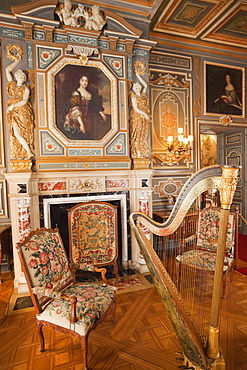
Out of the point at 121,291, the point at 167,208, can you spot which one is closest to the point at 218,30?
the point at 167,208

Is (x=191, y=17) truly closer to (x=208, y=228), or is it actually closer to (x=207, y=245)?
(x=208, y=228)

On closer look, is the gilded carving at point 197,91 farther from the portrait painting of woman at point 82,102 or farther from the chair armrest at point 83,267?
the chair armrest at point 83,267

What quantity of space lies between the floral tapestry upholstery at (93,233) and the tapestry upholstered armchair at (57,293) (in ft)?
3.11

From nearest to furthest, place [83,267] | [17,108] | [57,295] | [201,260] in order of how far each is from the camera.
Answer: [57,295] < [83,267] < [201,260] < [17,108]

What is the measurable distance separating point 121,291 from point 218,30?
518 cm

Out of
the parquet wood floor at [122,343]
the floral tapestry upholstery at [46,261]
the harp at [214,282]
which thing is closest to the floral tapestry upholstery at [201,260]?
the parquet wood floor at [122,343]

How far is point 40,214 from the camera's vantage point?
3352 mm

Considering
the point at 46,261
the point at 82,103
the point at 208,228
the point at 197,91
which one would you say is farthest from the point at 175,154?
the point at 46,261

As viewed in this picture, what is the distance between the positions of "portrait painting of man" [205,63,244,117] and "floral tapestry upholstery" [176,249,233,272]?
10.9 feet

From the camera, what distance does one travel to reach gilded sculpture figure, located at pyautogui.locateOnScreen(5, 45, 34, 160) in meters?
3.14

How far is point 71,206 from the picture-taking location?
348 cm

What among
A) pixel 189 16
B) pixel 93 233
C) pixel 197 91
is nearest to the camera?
pixel 93 233

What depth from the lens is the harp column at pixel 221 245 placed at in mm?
1012

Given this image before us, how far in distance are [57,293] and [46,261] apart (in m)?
0.36
